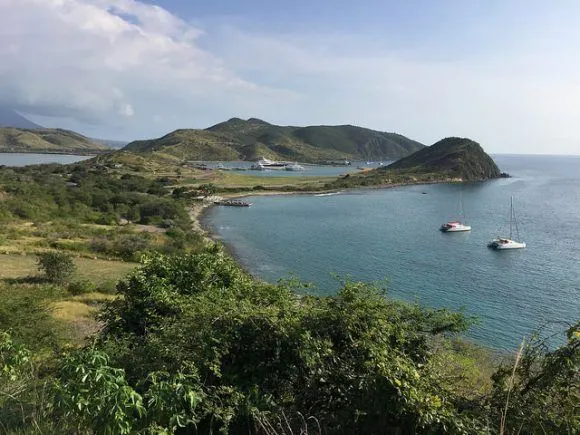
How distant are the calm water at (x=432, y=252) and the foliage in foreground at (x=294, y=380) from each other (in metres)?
3.70

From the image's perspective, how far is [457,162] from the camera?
158 meters

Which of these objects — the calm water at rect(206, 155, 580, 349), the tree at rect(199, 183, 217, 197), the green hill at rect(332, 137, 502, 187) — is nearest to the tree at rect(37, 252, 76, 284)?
the calm water at rect(206, 155, 580, 349)

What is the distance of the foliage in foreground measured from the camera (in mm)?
4820

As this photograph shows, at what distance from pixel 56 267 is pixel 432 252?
37.3m

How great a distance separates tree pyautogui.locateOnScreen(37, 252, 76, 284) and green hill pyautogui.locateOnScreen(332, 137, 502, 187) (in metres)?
100.0

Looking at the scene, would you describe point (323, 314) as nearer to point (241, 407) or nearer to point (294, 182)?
point (241, 407)

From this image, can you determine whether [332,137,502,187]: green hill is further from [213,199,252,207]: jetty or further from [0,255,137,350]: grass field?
[0,255,137,350]: grass field

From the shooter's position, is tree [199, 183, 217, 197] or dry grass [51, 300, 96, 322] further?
tree [199, 183, 217, 197]

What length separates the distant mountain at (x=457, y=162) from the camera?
508 feet

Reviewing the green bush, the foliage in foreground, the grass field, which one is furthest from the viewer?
the green bush

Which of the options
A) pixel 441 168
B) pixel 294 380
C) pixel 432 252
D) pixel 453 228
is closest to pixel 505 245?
pixel 432 252

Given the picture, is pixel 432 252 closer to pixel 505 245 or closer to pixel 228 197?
pixel 505 245

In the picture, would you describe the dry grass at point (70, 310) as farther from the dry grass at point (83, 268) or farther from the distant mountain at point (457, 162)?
the distant mountain at point (457, 162)

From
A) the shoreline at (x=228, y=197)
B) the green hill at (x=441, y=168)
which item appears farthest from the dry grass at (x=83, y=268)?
the green hill at (x=441, y=168)
